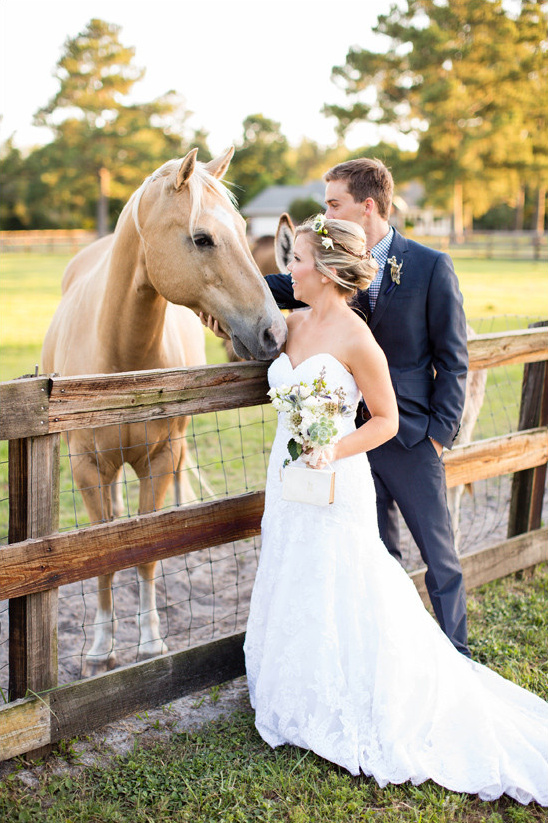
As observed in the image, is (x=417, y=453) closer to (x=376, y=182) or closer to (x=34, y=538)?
(x=376, y=182)

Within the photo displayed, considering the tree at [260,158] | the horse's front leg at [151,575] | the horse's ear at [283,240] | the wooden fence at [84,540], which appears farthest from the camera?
the tree at [260,158]

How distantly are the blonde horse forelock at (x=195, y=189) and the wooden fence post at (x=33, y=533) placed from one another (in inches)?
42.3

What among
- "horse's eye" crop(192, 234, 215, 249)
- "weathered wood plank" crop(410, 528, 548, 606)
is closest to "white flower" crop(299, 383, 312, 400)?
"horse's eye" crop(192, 234, 215, 249)

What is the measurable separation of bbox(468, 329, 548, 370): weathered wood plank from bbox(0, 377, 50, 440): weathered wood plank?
228cm

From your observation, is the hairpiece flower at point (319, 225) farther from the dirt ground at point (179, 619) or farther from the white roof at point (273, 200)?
the white roof at point (273, 200)

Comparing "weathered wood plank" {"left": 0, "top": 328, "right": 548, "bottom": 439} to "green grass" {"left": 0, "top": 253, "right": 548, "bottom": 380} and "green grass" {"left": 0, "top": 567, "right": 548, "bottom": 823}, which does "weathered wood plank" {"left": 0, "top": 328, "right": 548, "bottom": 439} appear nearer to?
"green grass" {"left": 0, "top": 567, "right": 548, "bottom": 823}

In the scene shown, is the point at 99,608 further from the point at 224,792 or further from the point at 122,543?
the point at 224,792

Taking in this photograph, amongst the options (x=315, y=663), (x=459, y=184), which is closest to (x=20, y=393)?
(x=315, y=663)

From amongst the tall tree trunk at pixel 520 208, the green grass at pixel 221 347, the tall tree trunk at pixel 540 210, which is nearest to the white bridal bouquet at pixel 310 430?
the green grass at pixel 221 347

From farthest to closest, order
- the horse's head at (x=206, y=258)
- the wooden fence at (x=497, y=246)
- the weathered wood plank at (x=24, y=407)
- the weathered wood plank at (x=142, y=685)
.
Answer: the wooden fence at (x=497, y=246), the horse's head at (x=206, y=258), the weathered wood plank at (x=142, y=685), the weathered wood plank at (x=24, y=407)

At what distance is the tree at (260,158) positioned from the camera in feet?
196

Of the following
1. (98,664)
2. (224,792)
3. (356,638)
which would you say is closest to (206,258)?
(356,638)

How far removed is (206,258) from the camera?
9.36 ft

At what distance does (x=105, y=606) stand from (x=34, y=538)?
1.33 metres
